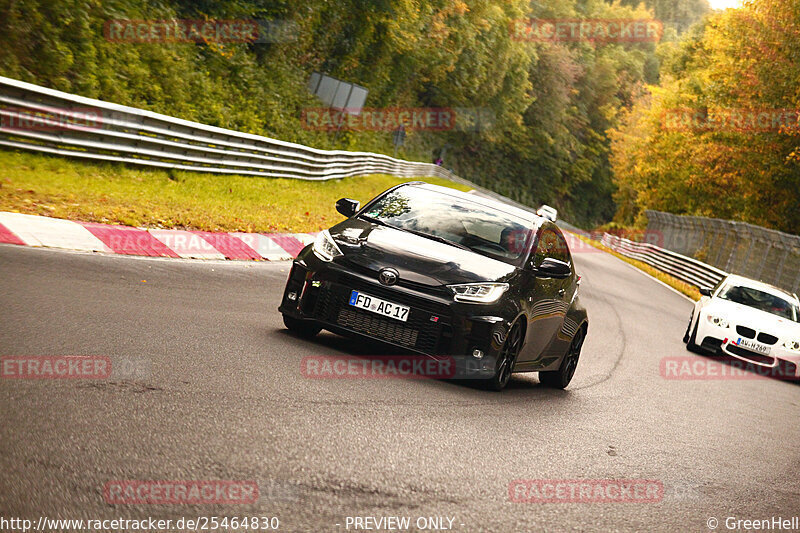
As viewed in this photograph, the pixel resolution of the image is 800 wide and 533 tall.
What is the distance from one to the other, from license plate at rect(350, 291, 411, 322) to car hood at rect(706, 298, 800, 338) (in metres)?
10.2

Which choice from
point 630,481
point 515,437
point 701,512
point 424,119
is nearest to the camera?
point 701,512

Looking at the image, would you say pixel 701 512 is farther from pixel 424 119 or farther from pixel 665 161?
pixel 424 119

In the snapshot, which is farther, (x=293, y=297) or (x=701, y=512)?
(x=293, y=297)

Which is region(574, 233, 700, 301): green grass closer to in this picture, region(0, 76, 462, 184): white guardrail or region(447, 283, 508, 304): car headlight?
region(0, 76, 462, 184): white guardrail

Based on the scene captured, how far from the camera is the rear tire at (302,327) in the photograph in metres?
8.64

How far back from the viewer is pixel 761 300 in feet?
57.1

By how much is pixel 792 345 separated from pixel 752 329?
65 centimetres

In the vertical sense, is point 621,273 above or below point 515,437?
below

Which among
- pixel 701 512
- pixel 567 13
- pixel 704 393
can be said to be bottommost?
pixel 704 393

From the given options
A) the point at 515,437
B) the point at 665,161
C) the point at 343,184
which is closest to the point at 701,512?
the point at 515,437

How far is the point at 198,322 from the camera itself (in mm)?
8305

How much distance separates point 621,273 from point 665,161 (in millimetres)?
25085

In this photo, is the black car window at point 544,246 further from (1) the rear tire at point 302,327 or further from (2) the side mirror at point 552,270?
(1) the rear tire at point 302,327

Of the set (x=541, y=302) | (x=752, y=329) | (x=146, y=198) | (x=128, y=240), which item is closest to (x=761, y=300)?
(x=752, y=329)
